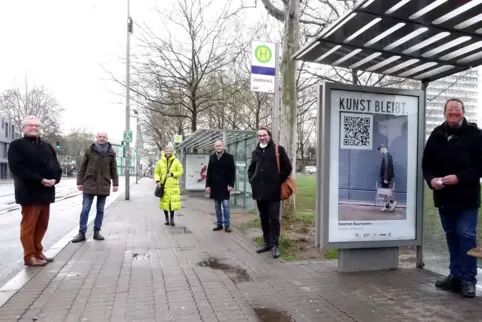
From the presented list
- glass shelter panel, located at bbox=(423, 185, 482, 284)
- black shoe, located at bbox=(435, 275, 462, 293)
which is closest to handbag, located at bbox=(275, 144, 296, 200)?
glass shelter panel, located at bbox=(423, 185, 482, 284)

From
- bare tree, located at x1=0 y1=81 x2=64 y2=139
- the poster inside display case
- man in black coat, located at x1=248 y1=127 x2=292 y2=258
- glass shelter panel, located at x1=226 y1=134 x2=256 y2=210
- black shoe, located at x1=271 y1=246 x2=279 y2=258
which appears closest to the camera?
the poster inside display case

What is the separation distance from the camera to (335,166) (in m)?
4.96

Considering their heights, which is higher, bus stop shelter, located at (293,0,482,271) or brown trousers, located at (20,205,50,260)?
bus stop shelter, located at (293,0,482,271)

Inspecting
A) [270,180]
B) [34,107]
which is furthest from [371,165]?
[34,107]

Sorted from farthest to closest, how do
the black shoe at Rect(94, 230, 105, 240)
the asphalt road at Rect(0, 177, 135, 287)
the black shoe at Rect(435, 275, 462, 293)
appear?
the black shoe at Rect(94, 230, 105, 240) < the asphalt road at Rect(0, 177, 135, 287) < the black shoe at Rect(435, 275, 462, 293)

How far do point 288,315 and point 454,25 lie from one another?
129 inches

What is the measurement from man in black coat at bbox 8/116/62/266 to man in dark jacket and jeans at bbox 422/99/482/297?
467cm

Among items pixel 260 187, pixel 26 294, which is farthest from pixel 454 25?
pixel 26 294

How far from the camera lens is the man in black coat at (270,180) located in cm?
600

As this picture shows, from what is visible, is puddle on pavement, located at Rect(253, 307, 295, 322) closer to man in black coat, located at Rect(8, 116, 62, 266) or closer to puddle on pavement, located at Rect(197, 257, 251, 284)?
puddle on pavement, located at Rect(197, 257, 251, 284)

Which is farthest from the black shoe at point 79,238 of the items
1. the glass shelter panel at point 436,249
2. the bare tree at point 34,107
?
the bare tree at point 34,107

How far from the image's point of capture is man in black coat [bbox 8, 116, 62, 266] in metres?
5.22

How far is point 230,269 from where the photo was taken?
529 centimetres

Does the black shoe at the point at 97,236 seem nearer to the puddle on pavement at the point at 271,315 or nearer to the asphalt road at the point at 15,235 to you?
the asphalt road at the point at 15,235
